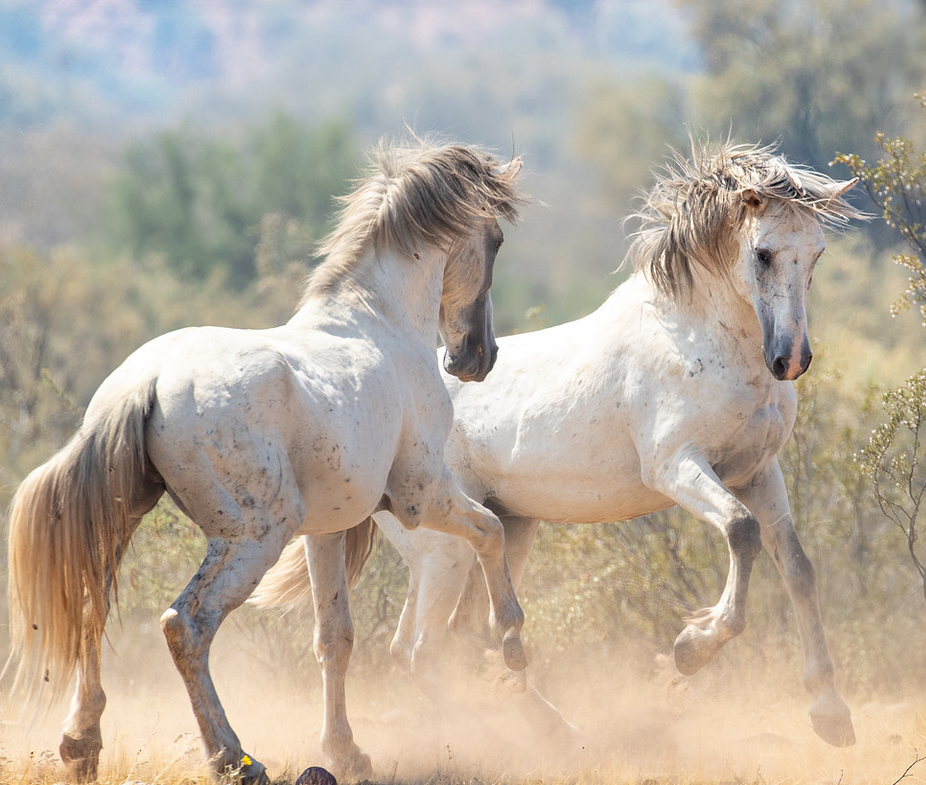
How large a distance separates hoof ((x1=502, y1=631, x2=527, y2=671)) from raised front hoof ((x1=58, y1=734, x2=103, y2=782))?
1.90m

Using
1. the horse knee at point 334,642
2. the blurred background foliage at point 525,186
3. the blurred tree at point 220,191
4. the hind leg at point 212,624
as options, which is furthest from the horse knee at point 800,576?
the blurred tree at point 220,191

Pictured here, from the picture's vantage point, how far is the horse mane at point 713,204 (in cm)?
554

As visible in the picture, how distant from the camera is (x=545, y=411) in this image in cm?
634

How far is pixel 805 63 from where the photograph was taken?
3319cm

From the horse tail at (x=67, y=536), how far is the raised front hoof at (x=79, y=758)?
40 centimetres

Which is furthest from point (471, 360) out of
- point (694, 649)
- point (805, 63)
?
point (805, 63)

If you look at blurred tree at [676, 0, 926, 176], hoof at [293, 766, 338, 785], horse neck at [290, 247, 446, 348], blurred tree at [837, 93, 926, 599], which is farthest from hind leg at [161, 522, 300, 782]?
blurred tree at [676, 0, 926, 176]

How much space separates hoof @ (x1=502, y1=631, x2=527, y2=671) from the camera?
214 inches

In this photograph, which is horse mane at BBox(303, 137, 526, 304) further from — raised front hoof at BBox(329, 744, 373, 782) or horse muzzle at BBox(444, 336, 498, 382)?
raised front hoof at BBox(329, 744, 373, 782)

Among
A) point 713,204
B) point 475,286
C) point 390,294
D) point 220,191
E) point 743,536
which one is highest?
point 713,204

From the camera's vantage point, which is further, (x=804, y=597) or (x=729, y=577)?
(x=804, y=597)

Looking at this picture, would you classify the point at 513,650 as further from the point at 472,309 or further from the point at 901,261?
the point at 901,261

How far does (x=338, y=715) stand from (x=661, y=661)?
1587 mm

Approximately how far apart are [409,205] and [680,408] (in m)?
1.68
